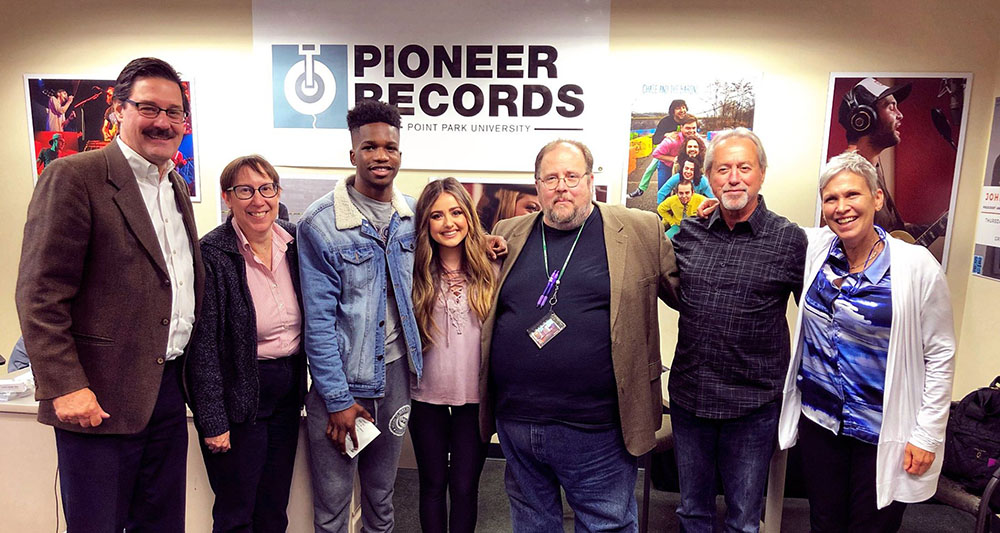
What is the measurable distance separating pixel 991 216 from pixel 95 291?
4.09 m

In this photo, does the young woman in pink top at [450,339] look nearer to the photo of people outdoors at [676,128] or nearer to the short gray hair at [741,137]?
the short gray hair at [741,137]

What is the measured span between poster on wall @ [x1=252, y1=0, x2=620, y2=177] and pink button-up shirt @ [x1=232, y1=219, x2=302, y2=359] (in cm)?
168

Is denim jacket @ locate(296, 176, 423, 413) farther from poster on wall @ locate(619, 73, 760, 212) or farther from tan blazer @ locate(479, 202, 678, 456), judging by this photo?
poster on wall @ locate(619, 73, 760, 212)

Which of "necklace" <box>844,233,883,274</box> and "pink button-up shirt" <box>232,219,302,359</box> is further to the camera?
"pink button-up shirt" <box>232,219,302,359</box>

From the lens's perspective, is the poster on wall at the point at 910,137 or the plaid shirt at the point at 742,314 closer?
the plaid shirt at the point at 742,314

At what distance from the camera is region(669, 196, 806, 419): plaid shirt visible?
183 centimetres

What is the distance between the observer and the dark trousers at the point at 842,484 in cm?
173

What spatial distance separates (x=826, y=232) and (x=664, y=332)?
1625 mm

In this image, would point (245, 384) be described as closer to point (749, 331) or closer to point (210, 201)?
point (749, 331)

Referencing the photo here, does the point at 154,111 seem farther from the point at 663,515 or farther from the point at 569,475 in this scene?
the point at 663,515

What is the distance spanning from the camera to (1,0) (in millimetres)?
3510

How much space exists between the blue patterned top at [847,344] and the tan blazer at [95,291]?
81.0 inches

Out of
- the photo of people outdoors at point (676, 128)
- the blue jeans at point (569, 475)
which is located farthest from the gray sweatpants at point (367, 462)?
the photo of people outdoors at point (676, 128)

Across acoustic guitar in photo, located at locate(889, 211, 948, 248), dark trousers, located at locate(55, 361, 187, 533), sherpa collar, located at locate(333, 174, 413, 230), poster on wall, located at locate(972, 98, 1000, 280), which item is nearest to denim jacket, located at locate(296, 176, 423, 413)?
sherpa collar, located at locate(333, 174, 413, 230)
